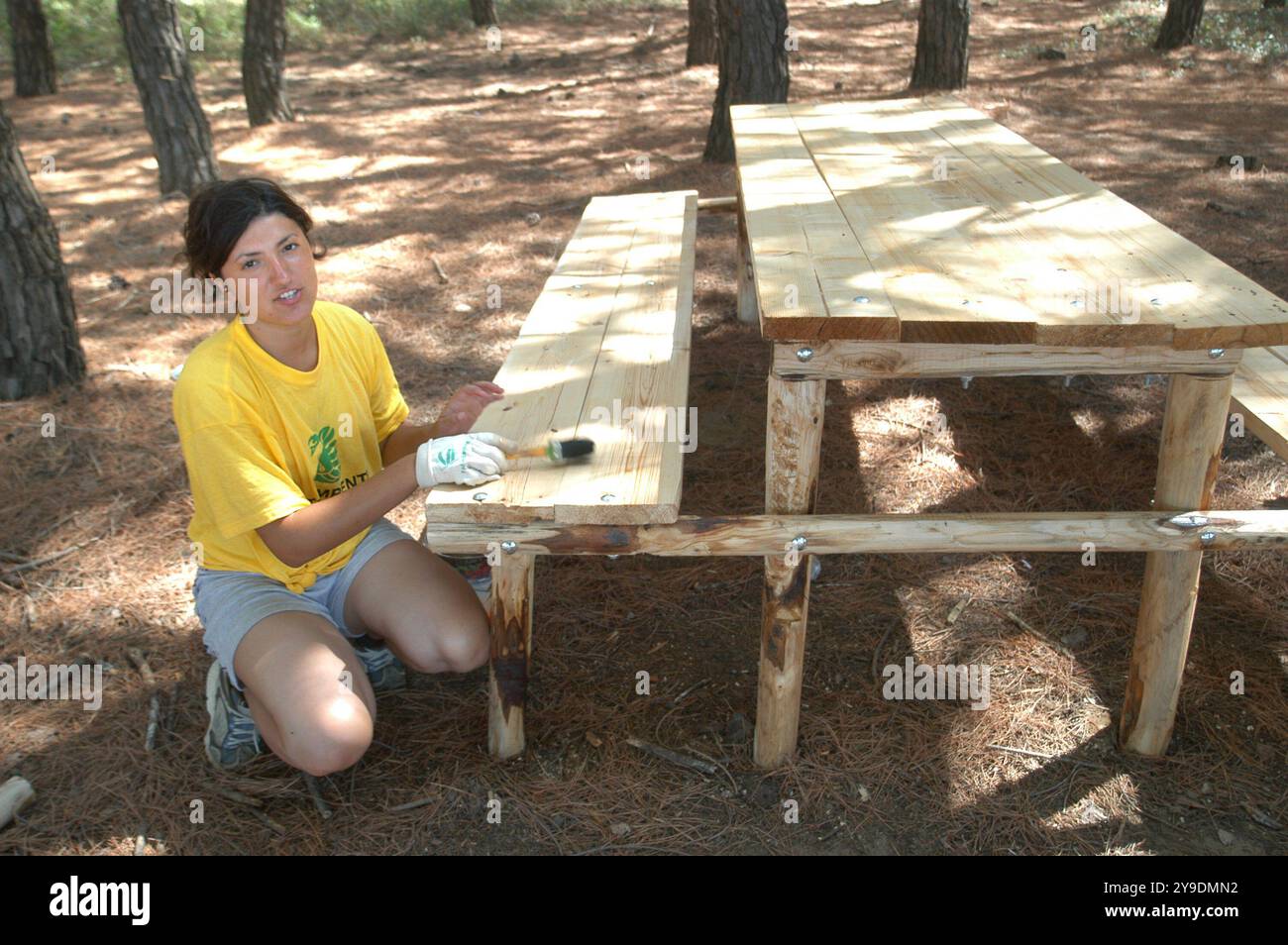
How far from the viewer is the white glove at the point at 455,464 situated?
2316 mm

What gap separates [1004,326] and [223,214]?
1781 mm

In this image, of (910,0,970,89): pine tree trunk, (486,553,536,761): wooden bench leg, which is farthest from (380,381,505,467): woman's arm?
(910,0,970,89): pine tree trunk

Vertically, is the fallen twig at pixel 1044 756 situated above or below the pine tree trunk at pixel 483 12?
below

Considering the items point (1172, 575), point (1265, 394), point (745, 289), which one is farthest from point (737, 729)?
point (745, 289)

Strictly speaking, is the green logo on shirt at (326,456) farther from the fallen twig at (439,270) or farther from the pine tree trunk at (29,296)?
the fallen twig at (439,270)

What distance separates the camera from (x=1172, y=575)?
8.57 feet

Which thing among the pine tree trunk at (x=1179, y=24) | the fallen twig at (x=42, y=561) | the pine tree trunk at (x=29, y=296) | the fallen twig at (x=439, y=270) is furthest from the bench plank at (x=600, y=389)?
the pine tree trunk at (x=1179, y=24)

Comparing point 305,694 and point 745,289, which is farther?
point 745,289

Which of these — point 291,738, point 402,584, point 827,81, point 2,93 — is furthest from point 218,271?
point 2,93

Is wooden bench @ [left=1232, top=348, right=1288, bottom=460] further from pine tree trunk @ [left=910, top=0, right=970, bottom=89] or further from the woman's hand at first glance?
pine tree trunk @ [left=910, top=0, right=970, bottom=89]

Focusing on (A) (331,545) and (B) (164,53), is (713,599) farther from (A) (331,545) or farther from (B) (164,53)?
(B) (164,53)

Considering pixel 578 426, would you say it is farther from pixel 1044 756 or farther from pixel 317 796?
pixel 1044 756

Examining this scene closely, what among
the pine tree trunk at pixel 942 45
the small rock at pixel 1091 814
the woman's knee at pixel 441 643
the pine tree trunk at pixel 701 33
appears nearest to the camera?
the small rock at pixel 1091 814

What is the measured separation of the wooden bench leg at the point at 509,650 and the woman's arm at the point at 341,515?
0.97 ft
